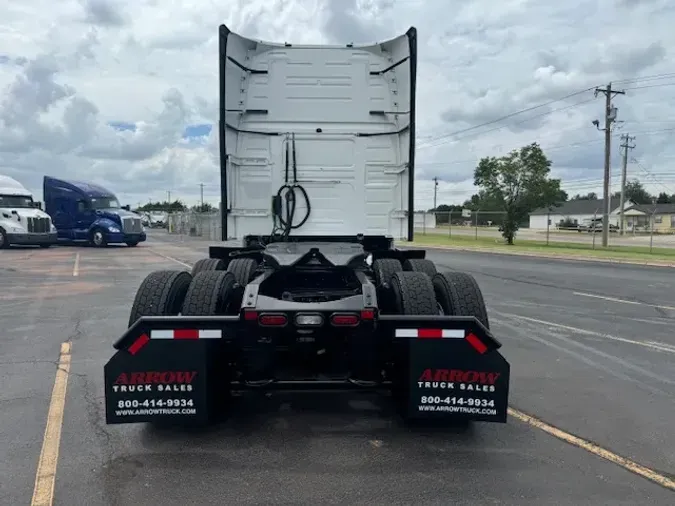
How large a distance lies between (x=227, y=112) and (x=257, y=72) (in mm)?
656

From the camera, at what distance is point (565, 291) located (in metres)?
14.1

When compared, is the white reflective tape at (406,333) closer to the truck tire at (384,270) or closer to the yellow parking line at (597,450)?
the truck tire at (384,270)

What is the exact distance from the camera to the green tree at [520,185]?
3653 cm

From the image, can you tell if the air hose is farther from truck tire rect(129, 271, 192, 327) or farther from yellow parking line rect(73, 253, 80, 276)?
yellow parking line rect(73, 253, 80, 276)

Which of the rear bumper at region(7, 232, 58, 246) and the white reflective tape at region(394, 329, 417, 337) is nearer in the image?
the white reflective tape at region(394, 329, 417, 337)

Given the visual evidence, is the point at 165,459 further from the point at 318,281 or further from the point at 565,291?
the point at 565,291

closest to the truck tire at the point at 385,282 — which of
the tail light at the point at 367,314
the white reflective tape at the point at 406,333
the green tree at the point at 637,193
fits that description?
the white reflective tape at the point at 406,333

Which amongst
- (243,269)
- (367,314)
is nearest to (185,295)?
(243,269)

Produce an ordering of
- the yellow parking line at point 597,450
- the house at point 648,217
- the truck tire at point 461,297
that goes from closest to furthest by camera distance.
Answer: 1. the yellow parking line at point 597,450
2. the truck tire at point 461,297
3. the house at point 648,217

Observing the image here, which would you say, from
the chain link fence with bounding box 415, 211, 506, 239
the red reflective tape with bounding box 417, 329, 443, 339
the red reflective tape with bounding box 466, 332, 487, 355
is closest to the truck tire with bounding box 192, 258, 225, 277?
the red reflective tape with bounding box 417, 329, 443, 339

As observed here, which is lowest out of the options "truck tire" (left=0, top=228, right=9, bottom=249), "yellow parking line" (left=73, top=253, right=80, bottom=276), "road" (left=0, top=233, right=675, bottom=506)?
"yellow parking line" (left=73, top=253, right=80, bottom=276)

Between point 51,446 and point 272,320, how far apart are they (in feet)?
6.06

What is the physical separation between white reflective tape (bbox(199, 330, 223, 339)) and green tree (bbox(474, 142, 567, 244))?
34.6m

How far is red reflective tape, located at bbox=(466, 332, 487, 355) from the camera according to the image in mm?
4383
